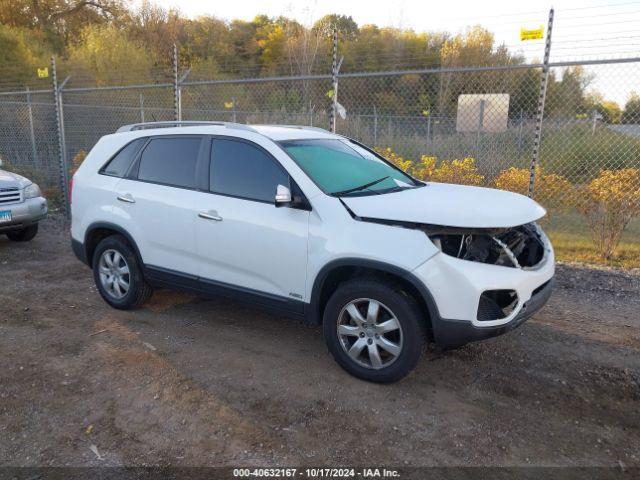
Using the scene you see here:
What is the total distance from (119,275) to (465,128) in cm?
820

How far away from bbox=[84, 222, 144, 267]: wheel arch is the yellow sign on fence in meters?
4.76

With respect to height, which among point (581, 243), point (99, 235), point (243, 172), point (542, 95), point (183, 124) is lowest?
point (581, 243)

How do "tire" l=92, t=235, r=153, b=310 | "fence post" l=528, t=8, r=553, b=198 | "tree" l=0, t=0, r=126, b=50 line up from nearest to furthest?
"tire" l=92, t=235, r=153, b=310 < "fence post" l=528, t=8, r=553, b=198 < "tree" l=0, t=0, r=126, b=50

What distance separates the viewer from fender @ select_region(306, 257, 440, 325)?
3.30m

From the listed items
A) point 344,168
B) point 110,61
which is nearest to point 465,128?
point 344,168

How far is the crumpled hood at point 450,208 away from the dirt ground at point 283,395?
1.20m

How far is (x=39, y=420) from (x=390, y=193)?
9.29 ft

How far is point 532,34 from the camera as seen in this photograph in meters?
5.88

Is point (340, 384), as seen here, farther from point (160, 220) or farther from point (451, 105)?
point (451, 105)

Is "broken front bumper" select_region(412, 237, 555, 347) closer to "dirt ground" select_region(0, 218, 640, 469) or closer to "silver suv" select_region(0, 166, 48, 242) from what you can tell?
"dirt ground" select_region(0, 218, 640, 469)

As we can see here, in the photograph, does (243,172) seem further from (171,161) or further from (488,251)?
(488,251)

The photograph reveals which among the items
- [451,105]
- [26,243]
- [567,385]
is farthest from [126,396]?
[451,105]

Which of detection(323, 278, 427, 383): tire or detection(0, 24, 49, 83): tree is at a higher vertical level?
detection(0, 24, 49, 83): tree

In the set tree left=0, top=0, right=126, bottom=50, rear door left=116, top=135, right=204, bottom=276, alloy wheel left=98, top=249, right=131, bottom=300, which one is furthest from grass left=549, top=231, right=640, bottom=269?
tree left=0, top=0, right=126, bottom=50
